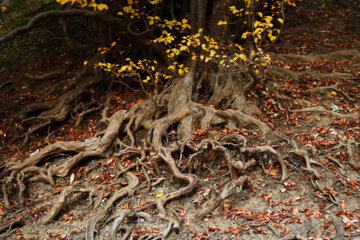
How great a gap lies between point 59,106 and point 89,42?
485cm

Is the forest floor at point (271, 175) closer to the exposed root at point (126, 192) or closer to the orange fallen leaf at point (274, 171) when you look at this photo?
the orange fallen leaf at point (274, 171)

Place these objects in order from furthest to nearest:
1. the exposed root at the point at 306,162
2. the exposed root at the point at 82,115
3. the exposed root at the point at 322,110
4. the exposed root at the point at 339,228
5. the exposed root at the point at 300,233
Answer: the exposed root at the point at 82,115, the exposed root at the point at 322,110, the exposed root at the point at 306,162, the exposed root at the point at 300,233, the exposed root at the point at 339,228

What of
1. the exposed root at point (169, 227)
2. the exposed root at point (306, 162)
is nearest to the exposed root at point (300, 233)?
the exposed root at point (306, 162)

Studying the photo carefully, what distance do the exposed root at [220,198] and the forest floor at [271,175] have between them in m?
0.13

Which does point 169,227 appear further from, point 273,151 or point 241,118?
point 241,118

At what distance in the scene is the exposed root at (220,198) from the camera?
4820mm

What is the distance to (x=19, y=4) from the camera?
15570 millimetres

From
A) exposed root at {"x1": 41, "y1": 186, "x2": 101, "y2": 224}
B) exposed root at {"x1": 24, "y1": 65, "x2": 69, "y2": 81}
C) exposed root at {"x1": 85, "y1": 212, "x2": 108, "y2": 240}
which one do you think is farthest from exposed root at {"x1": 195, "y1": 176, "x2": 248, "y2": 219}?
exposed root at {"x1": 24, "y1": 65, "x2": 69, "y2": 81}

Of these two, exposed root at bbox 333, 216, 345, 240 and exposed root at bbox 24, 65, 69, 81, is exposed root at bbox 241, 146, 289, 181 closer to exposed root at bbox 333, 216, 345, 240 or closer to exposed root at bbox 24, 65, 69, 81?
exposed root at bbox 333, 216, 345, 240

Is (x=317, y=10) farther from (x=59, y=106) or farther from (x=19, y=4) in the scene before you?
(x=19, y=4)

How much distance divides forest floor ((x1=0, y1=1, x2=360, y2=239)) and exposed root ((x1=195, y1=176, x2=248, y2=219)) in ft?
0.42

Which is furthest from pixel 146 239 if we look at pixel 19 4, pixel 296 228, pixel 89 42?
pixel 19 4

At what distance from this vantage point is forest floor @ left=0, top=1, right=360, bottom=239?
4.52 metres

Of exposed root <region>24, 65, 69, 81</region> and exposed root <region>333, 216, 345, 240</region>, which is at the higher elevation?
exposed root <region>24, 65, 69, 81</region>
